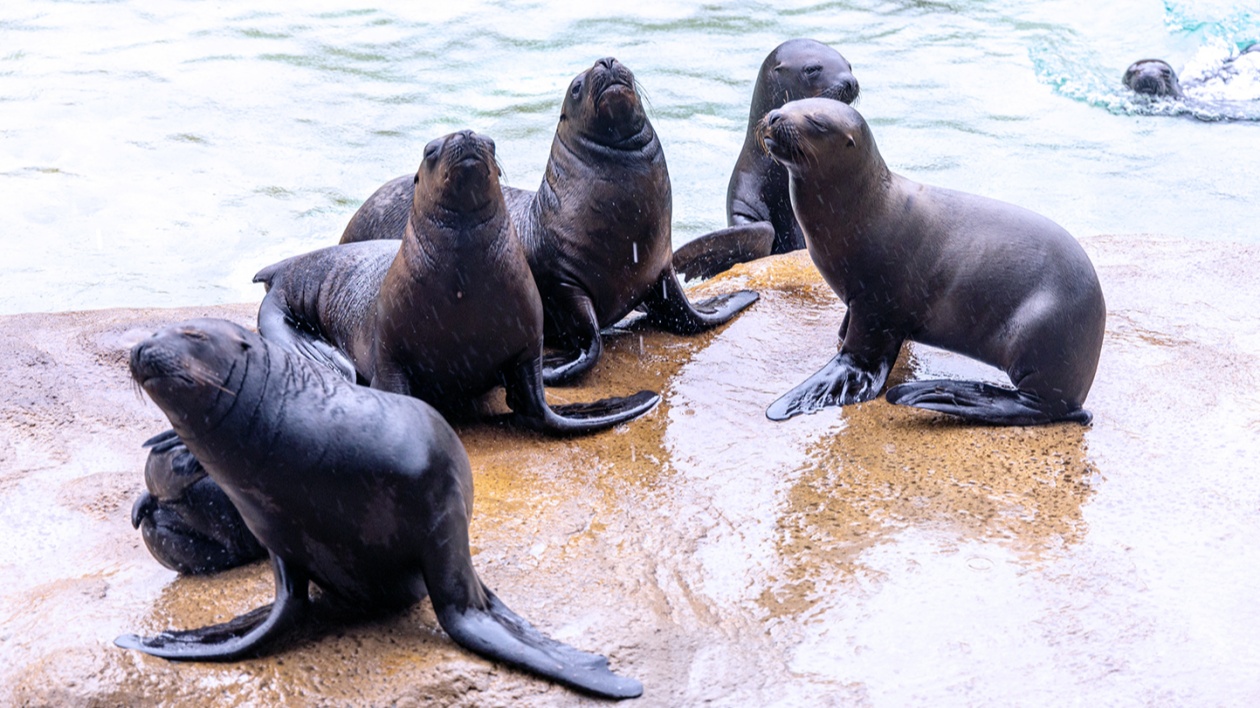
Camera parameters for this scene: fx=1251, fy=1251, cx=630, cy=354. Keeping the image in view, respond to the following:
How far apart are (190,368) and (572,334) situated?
276 centimetres

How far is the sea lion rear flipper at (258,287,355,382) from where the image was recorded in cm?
494

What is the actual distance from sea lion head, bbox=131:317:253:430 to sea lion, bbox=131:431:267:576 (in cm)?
44

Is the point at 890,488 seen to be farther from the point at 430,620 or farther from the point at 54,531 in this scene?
the point at 54,531

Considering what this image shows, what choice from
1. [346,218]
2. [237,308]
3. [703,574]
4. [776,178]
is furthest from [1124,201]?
[703,574]

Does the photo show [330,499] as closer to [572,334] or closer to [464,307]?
[464,307]

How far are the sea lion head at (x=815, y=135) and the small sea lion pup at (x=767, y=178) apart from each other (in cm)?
175

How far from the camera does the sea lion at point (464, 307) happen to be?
430 centimetres

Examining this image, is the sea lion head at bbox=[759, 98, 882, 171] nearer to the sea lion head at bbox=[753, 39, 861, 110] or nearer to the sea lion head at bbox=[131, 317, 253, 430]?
the sea lion head at bbox=[753, 39, 861, 110]

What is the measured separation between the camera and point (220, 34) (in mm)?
13703

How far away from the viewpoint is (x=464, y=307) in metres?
4.38

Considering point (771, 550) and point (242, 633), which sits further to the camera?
point (771, 550)

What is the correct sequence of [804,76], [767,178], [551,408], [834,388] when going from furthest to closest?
[767,178] → [804,76] → [551,408] → [834,388]

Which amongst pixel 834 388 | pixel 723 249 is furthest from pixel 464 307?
pixel 723 249

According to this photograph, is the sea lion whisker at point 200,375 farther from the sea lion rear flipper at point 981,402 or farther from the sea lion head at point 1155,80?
the sea lion head at point 1155,80
